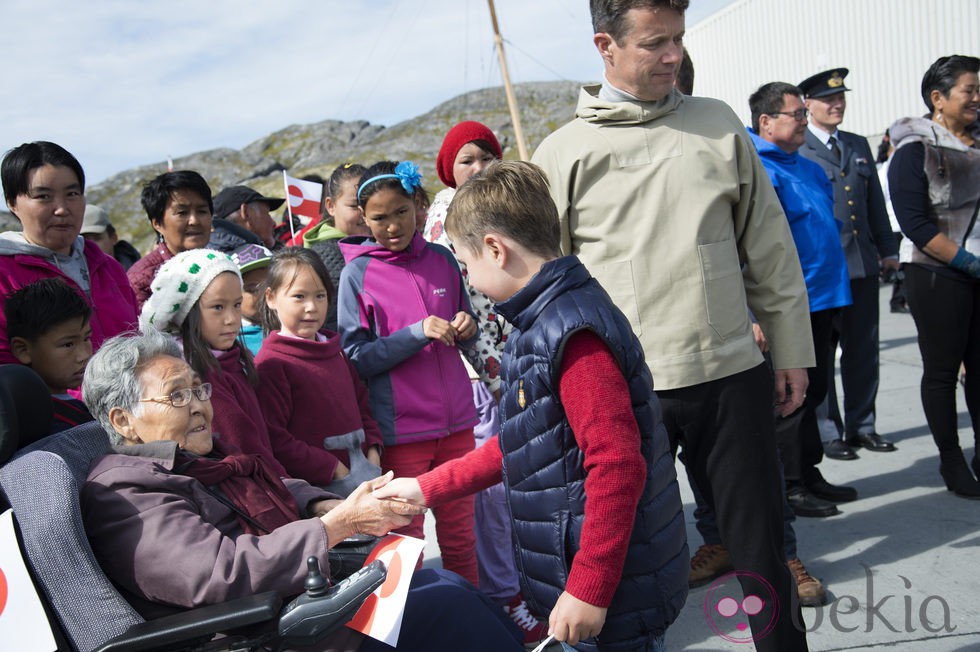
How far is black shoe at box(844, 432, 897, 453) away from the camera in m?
4.91

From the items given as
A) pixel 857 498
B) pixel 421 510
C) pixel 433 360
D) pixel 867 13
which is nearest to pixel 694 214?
pixel 421 510

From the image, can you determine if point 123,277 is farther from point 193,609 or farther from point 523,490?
point 523,490

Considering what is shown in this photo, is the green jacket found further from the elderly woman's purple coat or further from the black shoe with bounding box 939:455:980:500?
the black shoe with bounding box 939:455:980:500

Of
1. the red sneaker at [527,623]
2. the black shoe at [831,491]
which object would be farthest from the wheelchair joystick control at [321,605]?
the black shoe at [831,491]

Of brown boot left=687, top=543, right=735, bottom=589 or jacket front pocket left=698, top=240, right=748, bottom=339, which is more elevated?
jacket front pocket left=698, top=240, right=748, bottom=339

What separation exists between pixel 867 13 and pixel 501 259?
57.9 ft

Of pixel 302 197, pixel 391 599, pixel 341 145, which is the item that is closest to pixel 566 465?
pixel 391 599

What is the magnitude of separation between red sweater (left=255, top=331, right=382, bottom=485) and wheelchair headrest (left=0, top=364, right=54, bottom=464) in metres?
0.94

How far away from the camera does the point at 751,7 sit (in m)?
18.8

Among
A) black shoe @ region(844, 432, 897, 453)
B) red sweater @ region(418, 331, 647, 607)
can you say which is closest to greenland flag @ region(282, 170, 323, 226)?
black shoe @ region(844, 432, 897, 453)

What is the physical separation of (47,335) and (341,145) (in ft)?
114

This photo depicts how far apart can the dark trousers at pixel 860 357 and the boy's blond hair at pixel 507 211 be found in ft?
11.7

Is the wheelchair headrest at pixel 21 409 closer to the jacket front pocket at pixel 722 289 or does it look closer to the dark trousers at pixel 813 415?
→ the jacket front pocket at pixel 722 289

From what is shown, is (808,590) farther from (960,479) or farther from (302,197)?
(302,197)
